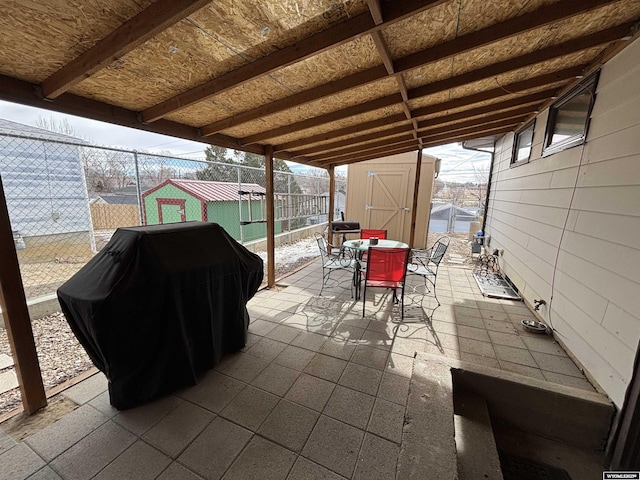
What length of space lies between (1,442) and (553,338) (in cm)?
441

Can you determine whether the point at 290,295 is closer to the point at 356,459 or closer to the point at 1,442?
the point at 356,459

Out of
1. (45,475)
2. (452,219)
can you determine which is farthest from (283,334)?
(452,219)

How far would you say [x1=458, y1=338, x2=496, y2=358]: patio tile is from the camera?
242 centimetres

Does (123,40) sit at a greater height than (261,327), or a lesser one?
greater

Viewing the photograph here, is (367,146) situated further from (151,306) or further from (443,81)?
(151,306)

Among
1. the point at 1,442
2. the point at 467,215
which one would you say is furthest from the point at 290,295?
the point at 467,215

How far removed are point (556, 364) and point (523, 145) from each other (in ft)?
11.5

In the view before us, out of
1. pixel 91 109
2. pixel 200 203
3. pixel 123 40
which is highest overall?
pixel 123 40

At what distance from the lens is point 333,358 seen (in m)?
2.34

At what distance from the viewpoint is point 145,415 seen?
1.73 m

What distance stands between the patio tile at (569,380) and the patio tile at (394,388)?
1.16 m

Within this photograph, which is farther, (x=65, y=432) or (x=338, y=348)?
(x=338, y=348)

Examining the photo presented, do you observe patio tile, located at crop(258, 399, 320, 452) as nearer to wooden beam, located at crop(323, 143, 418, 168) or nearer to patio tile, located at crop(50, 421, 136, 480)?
patio tile, located at crop(50, 421, 136, 480)

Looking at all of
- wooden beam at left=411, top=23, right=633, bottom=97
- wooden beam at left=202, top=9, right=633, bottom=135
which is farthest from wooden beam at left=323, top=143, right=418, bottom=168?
wooden beam at left=202, top=9, right=633, bottom=135
